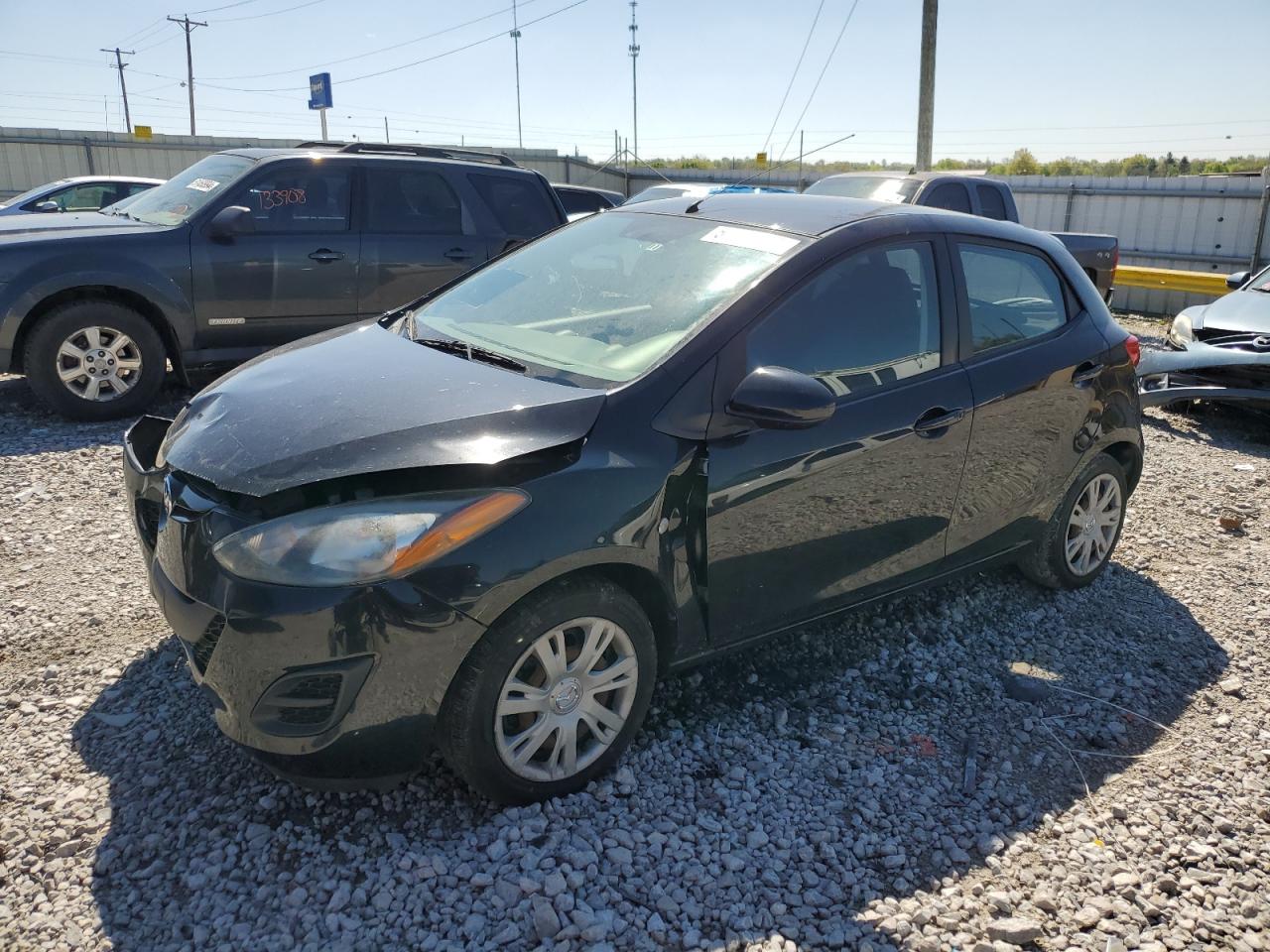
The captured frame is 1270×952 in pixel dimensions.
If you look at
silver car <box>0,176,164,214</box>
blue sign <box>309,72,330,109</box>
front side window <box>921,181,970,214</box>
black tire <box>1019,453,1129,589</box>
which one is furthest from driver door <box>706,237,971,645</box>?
blue sign <box>309,72,330,109</box>

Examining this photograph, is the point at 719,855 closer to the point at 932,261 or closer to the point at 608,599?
the point at 608,599

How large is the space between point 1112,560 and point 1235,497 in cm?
159

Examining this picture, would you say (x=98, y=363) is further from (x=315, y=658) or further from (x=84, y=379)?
(x=315, y=658)

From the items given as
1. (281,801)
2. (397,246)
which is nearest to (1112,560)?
(281,801)

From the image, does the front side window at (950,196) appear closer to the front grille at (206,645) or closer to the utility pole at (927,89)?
the utility pole at (927,89)

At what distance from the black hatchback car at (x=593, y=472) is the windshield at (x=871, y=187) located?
6493 millimetres

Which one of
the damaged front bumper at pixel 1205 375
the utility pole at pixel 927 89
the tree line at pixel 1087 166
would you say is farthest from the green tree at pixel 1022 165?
the damaged front bumper at pixel 1205 375

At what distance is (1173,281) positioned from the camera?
13367 millimetres

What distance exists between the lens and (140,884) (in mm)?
2596

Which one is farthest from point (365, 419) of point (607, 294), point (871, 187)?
point (871, 187)

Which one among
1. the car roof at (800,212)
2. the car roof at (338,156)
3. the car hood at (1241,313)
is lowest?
the car hood at (1241,313)

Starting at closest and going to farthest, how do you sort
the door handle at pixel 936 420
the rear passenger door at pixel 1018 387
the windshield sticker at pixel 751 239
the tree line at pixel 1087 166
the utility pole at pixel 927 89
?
the windshield sticker at pixel 751 239 → the door handle at pixel 936 420 → the rear passenger door at pixel 1018 387 → the utility pole at pixel 927 89 → the tree line at pixel 1087 166

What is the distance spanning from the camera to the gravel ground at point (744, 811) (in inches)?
101

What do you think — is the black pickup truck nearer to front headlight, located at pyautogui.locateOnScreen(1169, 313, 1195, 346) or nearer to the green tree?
front headlight, located at pyautogui.locateOnScreen(1169, 313, 1195, 346)
